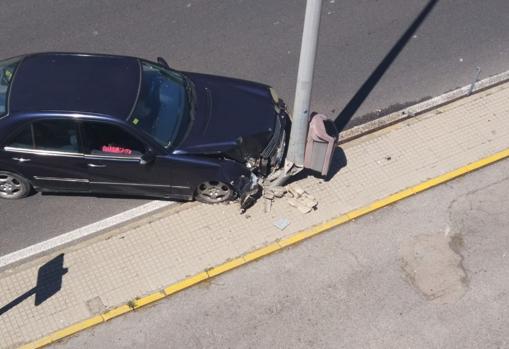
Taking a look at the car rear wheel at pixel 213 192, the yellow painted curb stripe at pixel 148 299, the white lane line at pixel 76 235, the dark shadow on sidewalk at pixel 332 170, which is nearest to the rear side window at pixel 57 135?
the white lane line at pixel 76 235

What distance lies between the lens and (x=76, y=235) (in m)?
8.09

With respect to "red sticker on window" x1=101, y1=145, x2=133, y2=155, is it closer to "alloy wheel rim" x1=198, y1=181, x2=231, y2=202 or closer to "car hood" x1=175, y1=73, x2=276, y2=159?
"car hood" x1=175, y1=73, x2=276, y2=159

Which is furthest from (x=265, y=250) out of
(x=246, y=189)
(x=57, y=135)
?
(x=57, y=135)

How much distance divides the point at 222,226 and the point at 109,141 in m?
1.90

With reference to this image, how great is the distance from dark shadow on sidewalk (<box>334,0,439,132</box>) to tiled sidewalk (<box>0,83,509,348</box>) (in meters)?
0.53

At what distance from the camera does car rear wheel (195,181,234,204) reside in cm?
814

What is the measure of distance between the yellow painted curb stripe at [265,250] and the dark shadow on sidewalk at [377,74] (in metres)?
1.56

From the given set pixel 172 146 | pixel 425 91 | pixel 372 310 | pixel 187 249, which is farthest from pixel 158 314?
pixel 425 91

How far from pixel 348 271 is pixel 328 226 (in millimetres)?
713

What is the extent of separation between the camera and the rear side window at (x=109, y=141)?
24.6ft

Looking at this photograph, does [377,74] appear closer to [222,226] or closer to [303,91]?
[303,91]

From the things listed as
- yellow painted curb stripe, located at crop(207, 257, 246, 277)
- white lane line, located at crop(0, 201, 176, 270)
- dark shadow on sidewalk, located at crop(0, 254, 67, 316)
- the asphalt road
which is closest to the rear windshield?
white lane line, located at crop(0, 201, 176, 270)

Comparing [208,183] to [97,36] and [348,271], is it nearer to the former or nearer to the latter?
[348,271]

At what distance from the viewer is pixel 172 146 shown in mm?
7746
